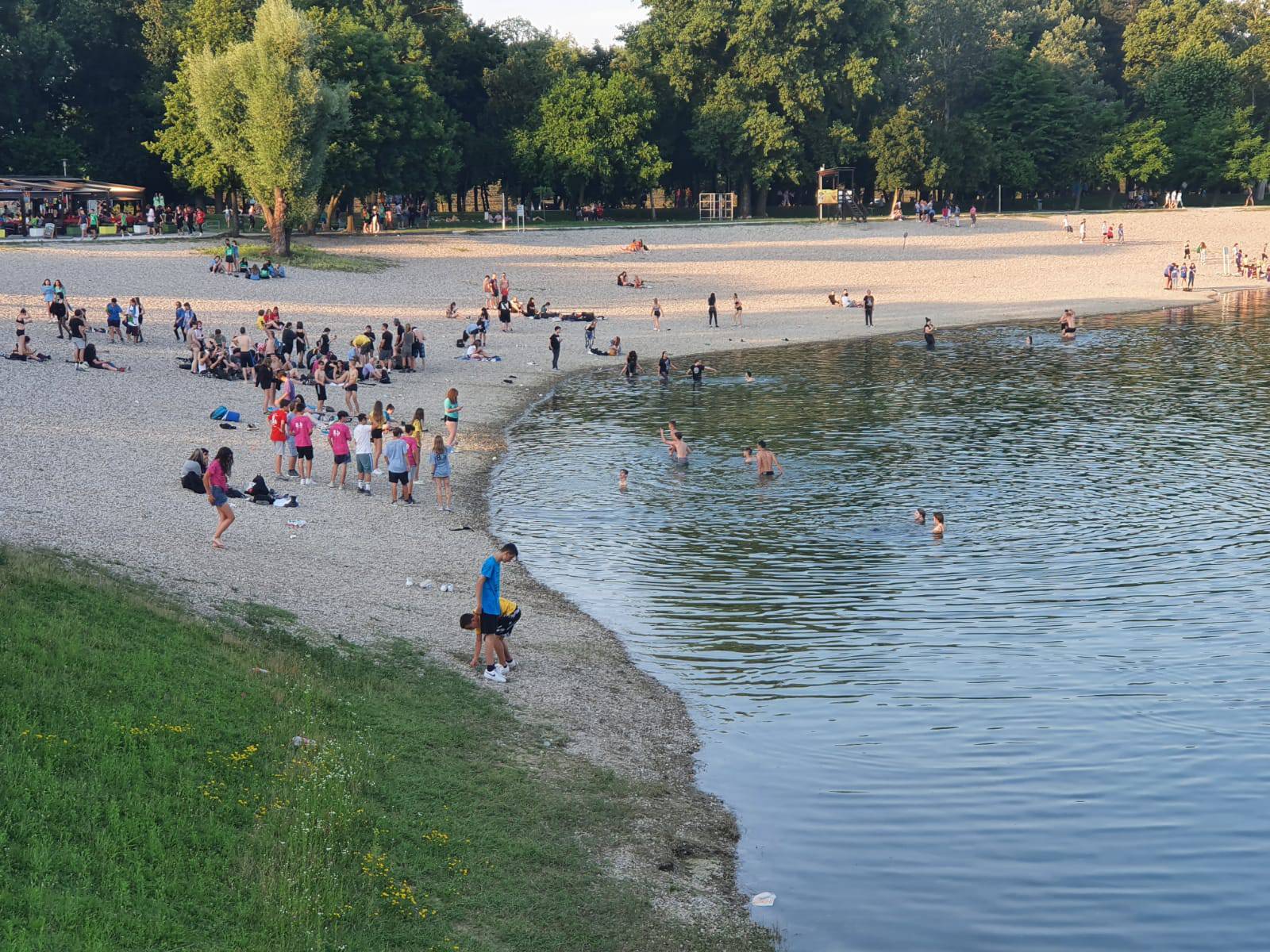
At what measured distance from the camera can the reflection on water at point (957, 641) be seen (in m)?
12.3

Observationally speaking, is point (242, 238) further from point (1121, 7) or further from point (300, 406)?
point (1121, 7)

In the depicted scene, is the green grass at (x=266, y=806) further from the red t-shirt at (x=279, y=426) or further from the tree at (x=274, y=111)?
the tree at (x=274, y=111)

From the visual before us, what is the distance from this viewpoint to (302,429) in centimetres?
2556

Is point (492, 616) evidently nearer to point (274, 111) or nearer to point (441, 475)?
point (441, 475)

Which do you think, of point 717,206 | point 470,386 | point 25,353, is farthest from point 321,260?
point 717,206

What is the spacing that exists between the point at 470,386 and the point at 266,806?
1205 inches

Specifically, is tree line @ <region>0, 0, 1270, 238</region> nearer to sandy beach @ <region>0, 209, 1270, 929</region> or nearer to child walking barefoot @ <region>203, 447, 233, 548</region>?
sandy beach @ <region>0, 209, 1270, 929</region>

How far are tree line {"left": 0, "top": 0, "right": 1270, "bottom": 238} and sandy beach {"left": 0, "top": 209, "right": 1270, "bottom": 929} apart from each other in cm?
715

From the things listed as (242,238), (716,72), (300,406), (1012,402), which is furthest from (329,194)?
(300,406)

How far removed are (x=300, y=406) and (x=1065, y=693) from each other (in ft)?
51.5

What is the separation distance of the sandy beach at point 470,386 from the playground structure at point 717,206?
33.6ft

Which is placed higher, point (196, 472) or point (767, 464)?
point (196, 472)

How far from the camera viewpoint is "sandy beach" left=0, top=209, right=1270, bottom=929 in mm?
16469

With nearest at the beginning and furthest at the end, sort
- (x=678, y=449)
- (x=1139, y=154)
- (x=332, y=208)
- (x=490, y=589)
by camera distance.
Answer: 1. (x=490, y=589)
2. (x=678, y=449)
3. (x=332, y=208)
4. (x=1139, y=154)
